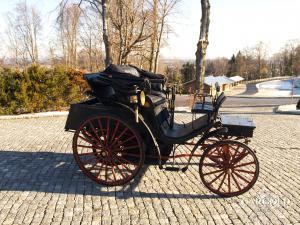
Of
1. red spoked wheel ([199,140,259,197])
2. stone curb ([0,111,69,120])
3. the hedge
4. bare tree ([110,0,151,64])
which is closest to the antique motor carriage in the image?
red spoked wheel ([199,140,259,197])

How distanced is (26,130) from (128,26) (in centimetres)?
968

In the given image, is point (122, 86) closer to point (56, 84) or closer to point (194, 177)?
point (194, 177)

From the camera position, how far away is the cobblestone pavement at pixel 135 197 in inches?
123

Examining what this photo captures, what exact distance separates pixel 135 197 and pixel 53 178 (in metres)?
1.33

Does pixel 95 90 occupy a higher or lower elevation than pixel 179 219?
higher

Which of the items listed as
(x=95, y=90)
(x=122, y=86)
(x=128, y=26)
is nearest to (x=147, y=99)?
(x=122, y=86)

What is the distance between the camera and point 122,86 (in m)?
3.66

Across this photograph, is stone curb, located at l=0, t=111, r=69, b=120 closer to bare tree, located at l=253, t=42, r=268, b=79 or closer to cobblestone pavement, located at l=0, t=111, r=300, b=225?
cobblestone pavement, located at l=0, t=111, r=300, b=225

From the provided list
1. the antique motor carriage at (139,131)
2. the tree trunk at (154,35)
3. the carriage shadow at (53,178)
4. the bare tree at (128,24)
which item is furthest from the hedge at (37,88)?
the tree trunk at (154,35)

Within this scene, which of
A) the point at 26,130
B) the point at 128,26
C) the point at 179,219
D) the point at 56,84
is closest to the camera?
the point at 179,219

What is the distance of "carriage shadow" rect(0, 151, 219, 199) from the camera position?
3.69 metres

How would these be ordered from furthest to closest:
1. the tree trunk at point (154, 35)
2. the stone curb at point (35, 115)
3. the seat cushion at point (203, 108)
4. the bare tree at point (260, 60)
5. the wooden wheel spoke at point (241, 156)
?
the bare tree at point (260, 60) → the tree trunk at point (154, 35) → the stone curb at point (35, 115) → the seat cushion at point (203, 108) → the wooden wheel spoke at point (241, 156)

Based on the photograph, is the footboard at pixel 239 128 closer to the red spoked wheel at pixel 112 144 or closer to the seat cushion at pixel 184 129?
the seat cushion at pixel 184 129

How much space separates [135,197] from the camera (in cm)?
359
